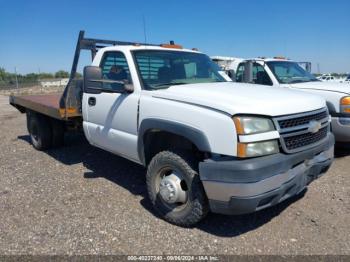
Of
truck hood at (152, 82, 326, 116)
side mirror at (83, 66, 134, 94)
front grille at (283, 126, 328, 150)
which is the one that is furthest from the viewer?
side mirror at (83, 66, 134, 94)

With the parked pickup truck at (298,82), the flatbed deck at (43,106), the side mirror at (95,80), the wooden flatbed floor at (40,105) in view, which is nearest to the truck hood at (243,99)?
the side mirror at (95,80)

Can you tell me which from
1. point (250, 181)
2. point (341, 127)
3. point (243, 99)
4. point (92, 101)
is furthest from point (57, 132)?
point (341, 127)

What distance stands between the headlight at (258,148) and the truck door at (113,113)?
5.06 ft

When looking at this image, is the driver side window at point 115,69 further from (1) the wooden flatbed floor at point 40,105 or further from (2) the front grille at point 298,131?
(2) the front grille at point 298,131

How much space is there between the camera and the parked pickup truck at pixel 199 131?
2.92 metres

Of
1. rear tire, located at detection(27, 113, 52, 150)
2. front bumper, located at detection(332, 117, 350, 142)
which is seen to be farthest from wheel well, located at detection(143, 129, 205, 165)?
rear tire, located at detection(27, 113, 52, 150)

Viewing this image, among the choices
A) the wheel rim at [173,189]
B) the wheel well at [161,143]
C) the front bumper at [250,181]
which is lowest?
the wheel rim at [173,189]

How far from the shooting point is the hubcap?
3.49m

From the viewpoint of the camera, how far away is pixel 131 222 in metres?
3.74

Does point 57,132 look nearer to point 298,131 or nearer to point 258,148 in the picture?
point 258,148

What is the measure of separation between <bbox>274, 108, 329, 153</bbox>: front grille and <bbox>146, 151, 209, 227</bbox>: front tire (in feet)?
3.04

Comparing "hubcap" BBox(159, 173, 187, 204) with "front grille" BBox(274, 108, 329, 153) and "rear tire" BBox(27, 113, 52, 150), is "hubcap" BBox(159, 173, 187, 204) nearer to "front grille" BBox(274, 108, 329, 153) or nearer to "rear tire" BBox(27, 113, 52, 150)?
"front grille" BBox(274, 108, 329, 153)

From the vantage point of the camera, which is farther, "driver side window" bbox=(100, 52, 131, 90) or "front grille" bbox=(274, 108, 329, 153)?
"driver side window" bbox=(100, 52, 131, 90)

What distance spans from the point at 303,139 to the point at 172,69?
1949 mm
